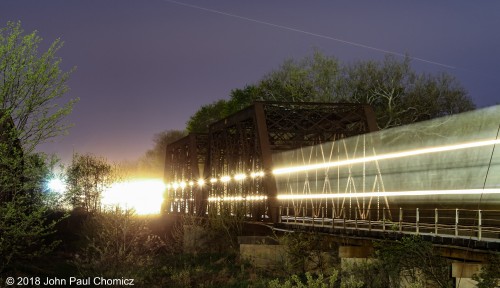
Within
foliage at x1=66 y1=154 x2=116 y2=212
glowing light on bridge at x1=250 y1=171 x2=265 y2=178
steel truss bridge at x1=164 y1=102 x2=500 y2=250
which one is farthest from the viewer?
foliage at x1=66 y1=154 x2=116 y2=212

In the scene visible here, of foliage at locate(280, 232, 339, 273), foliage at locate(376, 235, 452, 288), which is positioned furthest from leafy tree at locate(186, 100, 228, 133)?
foliage at locate(376, 235, 452, 288)

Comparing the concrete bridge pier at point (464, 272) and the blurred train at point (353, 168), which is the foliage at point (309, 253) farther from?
the concrete bridge pier at point (464, 272)

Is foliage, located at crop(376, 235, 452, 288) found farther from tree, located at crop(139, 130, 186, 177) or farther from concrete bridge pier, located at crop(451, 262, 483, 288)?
tree, located at crop(139, 130, 186, 177)

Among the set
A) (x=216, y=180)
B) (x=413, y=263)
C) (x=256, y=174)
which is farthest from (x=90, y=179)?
(x=413, y=263)

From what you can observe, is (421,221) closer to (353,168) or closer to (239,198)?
(353,168)

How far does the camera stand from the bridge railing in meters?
24.9

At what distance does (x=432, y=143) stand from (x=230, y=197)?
24.8m

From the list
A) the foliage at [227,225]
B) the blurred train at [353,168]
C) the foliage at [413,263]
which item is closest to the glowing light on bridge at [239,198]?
the blurred train at [353,168]

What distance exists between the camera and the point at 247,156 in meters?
48.9

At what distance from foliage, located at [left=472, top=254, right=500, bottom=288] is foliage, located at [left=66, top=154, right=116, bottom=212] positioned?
2473 inches

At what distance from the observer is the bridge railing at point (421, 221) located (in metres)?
24.9

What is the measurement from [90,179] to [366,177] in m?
59.5

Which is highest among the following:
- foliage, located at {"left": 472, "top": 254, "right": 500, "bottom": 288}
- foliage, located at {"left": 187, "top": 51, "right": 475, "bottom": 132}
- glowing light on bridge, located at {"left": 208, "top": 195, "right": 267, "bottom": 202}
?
foliage, located at {"left": 187, "top": 51, "right": 475, "bottom": 132}

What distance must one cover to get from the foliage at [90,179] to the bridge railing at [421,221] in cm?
4064
